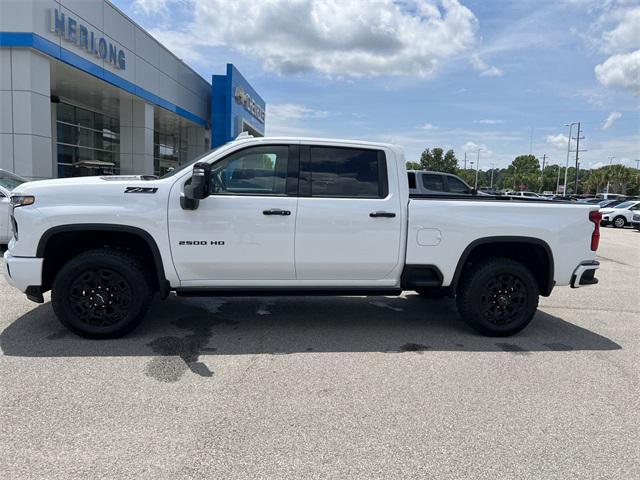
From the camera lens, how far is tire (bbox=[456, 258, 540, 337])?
5305 mm

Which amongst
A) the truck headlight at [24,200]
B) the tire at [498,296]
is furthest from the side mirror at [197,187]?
the tire at [498,296]

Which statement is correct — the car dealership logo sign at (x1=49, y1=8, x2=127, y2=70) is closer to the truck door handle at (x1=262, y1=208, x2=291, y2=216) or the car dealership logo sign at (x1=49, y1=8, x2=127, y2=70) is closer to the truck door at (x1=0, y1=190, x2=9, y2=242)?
the truck door at (x1=0, y1=190, x2=9, y2=242)

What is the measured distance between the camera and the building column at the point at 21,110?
13.6 meters

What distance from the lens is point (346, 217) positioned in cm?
501

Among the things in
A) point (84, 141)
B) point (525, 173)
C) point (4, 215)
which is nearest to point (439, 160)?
point (525, 173)

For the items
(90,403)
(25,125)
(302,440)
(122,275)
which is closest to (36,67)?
(25,125)

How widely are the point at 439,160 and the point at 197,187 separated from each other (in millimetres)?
77987

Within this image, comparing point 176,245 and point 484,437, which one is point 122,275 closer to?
point 176,245

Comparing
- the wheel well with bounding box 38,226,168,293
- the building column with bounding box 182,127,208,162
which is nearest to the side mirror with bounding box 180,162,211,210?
the wheel well with bounding box 38,226,168,293

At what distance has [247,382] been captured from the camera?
405cm

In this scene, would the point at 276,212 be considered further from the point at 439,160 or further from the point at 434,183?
the point at 439,160

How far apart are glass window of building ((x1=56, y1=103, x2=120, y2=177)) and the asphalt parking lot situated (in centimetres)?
1788

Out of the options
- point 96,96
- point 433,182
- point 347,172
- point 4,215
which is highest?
point 96,96

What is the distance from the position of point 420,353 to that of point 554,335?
6.04ft
